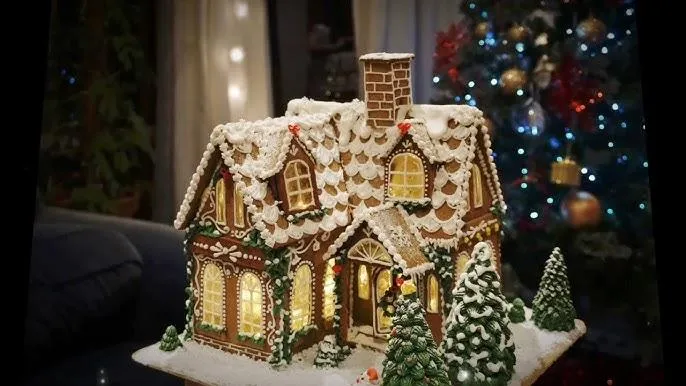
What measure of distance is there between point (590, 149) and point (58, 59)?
6.58 feet

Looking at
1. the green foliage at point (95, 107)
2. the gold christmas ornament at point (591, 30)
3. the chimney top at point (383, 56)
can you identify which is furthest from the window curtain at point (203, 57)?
the gold christmas ornament at point (591, 30)

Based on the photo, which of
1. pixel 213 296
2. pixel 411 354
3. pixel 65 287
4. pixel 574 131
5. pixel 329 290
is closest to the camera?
pixel 411 354

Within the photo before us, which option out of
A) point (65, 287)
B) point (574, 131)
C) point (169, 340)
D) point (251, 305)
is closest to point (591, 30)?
point (574, 131)

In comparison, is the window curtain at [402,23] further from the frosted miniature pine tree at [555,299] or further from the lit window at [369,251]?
the frosted miniature pine tree at [555,299]

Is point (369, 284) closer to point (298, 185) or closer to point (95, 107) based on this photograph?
point (298, 185)

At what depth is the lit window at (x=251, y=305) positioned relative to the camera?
315cm

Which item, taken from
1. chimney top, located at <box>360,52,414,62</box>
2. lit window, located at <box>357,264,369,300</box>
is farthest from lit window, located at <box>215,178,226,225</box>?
chimney top, located at <box>360,52,414,62</box>

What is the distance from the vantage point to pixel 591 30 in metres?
2.78

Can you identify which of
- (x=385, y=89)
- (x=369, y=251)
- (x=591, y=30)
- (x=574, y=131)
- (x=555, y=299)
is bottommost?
(x=555, y=299)

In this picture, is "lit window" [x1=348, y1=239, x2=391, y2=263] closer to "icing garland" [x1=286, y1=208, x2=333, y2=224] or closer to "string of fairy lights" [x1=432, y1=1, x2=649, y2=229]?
"icing garland" [x1=286, y1=208, x2=333, y2=224]

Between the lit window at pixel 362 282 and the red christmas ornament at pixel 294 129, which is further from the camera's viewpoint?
the lit window at pixel 362 282

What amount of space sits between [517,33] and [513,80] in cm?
19

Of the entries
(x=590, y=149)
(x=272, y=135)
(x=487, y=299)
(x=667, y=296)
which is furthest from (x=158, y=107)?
(x=667, y=296)

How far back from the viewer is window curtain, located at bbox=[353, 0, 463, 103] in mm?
2846
